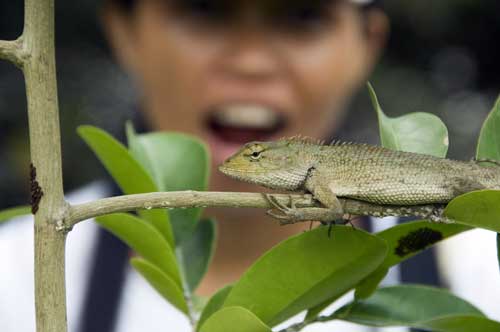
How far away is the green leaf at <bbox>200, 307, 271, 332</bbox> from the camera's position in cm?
73

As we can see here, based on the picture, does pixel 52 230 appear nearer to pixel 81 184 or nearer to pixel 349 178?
pixel 349 178

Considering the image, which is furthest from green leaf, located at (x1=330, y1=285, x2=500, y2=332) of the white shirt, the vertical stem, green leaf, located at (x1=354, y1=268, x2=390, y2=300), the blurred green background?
the blurred green background

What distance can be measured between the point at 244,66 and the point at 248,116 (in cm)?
19

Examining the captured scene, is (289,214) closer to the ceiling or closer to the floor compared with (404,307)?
closer to the ceiling

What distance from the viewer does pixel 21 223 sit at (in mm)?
3412

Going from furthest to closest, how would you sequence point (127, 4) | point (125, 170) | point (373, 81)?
1. point (373, 81)
2. point (127, 4)
3. point (125, 170)

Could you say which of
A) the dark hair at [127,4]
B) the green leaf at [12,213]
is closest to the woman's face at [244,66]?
the dark hair at [127,4]

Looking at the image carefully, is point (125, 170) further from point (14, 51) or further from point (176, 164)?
point (14, 51)

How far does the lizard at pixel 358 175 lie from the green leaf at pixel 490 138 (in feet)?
0.09

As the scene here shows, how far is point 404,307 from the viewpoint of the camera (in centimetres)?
Answer: 90

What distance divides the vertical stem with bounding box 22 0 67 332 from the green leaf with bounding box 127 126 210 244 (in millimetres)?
371

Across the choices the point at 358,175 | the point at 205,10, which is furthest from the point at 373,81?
the point at 358,175

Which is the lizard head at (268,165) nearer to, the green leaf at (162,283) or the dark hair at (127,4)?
the green leaf at (162,283)

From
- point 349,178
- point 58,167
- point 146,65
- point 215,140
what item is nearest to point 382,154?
point 349,178
